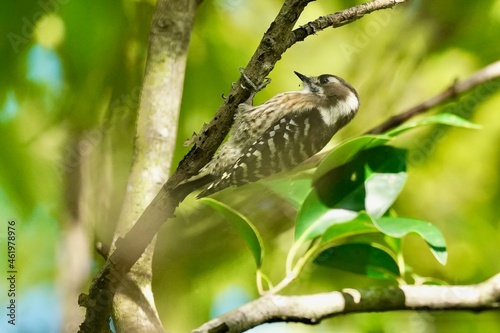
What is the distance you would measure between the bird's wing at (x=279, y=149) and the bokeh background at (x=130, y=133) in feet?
0.18

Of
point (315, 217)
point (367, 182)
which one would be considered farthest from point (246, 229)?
point (367, 182)

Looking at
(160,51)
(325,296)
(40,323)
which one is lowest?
(325,296)

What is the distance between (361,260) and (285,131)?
0.27 meters

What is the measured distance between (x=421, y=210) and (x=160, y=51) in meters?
0.72

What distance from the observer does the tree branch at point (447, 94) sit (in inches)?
43.9

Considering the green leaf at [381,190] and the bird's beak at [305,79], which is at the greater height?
the bird's beak at [305,79]

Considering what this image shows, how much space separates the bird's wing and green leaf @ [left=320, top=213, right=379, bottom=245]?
153 millimetres

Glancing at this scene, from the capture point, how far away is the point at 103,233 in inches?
38.7

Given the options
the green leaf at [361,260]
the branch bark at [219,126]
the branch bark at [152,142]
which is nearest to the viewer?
the branch bark at [219,126]

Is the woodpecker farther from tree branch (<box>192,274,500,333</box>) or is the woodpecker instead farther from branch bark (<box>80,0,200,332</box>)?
tree branch (<box>192,274,500,333</box>)

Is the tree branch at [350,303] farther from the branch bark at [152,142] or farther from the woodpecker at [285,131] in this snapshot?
the woodpecker at [285,131]

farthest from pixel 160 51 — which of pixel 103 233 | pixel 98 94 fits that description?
pixel 103 233

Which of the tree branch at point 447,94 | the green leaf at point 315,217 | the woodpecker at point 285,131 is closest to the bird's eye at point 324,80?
the woodpecker at point 285,131

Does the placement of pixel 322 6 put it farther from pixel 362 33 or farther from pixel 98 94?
pixel 98 94
